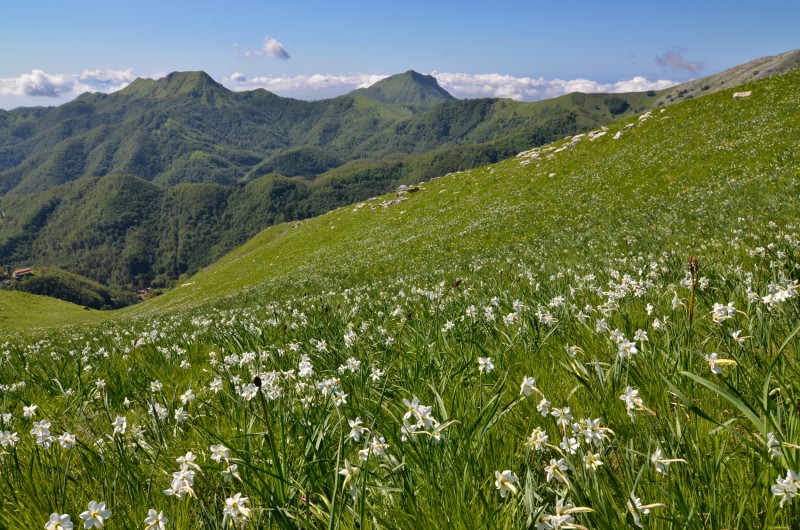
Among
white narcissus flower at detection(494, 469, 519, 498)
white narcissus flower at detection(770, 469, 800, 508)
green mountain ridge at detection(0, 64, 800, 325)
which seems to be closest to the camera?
white narcissus flower at detection(770, 469, 800, 508)

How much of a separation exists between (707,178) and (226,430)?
37.1m

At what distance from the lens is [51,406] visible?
574cm

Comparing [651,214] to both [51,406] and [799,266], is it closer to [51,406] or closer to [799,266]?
[799,266]

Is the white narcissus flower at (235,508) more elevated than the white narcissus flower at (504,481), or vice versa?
the white narcissus flower at (235,508)

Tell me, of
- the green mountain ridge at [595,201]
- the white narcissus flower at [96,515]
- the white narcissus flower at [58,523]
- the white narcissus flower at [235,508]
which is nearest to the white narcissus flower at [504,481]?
the white narcissus flower at [235,508]

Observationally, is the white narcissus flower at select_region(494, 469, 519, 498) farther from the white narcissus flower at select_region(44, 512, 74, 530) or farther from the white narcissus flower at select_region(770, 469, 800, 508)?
the white narcissus flower at select_region(44, 512, 74, 530)

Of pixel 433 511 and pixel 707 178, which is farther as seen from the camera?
pixel 707 178

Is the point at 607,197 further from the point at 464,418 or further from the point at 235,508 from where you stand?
the point at 235,508

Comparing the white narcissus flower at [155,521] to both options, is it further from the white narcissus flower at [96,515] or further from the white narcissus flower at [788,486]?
the white narcissus flower at [788,486]

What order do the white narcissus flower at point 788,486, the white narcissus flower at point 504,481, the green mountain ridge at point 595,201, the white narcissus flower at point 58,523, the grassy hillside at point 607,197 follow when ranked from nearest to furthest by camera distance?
the white narcissus flower at point 788,486
the white narcissus flower at point 58,523
the white narcissus flower at point 504,481
the green mountain ridge at point 595,201
the grassy hillside at point 607,197

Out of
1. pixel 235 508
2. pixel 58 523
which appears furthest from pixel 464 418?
pixel 58 523

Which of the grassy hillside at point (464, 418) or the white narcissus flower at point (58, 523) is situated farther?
the grassy hillside at point (464, 418)

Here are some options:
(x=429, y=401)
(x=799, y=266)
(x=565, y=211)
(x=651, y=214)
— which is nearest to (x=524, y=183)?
(x=565, y=211)

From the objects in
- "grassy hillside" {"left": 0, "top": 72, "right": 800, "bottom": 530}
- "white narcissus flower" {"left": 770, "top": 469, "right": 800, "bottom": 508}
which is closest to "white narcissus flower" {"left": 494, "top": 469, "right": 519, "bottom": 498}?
"grassy hillside" {"left": 0, "top": 72, "right": 800, "bottom": 530}
